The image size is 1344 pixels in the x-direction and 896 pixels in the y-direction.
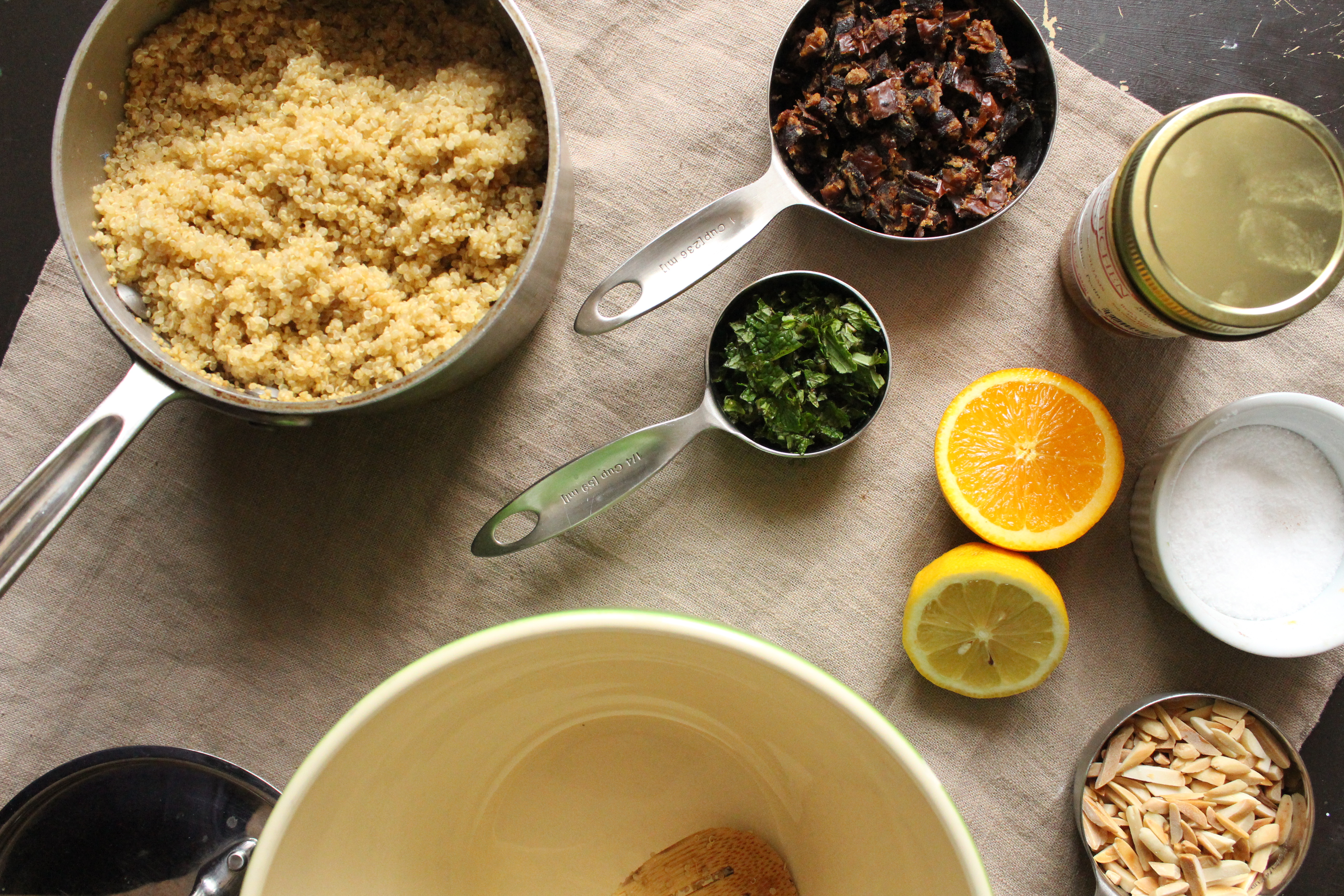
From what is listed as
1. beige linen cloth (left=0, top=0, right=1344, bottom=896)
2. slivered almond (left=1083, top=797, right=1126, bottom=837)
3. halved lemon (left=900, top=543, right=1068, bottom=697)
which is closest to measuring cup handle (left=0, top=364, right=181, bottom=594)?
beige linen cloth (left=0, top=0, right=1344, bottom=896)

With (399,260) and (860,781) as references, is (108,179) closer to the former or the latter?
(399,260)

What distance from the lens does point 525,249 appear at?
838 millimetres

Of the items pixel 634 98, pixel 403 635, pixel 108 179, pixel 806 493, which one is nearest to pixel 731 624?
pixel 806 493

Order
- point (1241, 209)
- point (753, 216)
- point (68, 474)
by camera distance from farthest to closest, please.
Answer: point (753, 216)
point (1241, 209)
point (68, 474)

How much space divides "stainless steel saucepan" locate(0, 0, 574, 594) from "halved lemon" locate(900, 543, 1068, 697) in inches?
21.8

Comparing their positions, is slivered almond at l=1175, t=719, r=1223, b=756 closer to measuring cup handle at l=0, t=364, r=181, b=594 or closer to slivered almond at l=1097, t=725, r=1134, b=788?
slivered almond at l=1097, t=725, r=1134, b=788

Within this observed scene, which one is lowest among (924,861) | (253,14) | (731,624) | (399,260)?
(731,624)

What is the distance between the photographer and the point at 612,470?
0.95 metres

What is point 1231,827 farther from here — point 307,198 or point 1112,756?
point 307,198

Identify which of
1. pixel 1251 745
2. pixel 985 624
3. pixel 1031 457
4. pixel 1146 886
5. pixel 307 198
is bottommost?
pixel 1146 886

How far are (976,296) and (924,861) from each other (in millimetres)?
646

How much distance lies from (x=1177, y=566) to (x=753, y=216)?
627mm

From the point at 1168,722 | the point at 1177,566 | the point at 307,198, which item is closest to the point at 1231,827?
the point at 1168,722

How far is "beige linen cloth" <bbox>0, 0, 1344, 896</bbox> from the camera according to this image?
1.00 m
